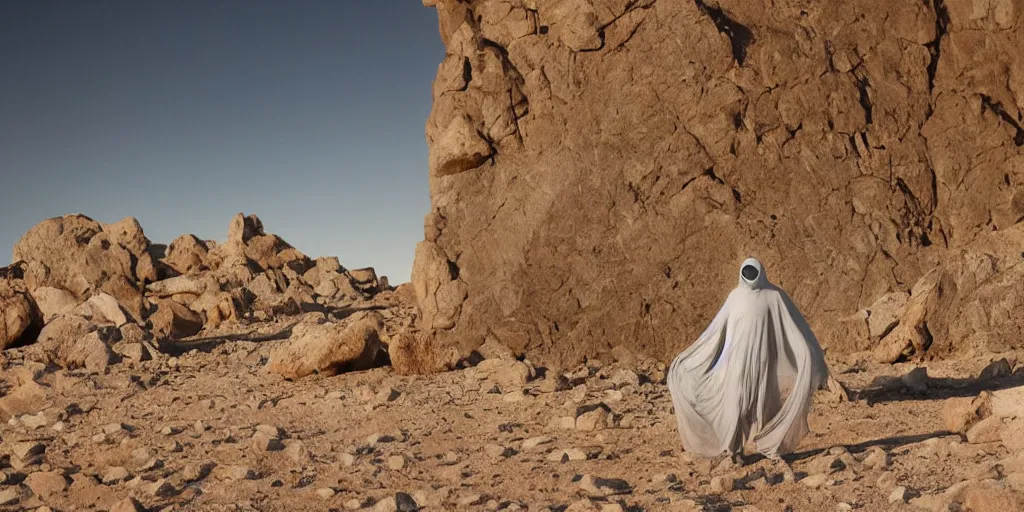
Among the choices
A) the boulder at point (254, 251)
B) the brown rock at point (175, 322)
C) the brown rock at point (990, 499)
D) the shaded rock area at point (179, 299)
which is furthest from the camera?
the boulder at point (254, 251)

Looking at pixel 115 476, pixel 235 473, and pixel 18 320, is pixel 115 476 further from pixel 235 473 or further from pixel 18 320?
pixel 18 320

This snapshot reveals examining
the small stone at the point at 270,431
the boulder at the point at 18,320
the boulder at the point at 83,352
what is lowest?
the small stone at the point at 270,431

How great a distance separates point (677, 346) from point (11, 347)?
1035cm

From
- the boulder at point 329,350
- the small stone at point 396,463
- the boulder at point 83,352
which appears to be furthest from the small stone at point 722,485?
the boulder at point 83,352

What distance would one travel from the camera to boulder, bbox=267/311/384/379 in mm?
10328

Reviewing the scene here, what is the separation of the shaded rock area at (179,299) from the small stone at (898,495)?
21.2ft

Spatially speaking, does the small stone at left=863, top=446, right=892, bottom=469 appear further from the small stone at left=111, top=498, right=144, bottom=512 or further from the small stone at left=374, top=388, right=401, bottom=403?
the small stone at left=111, top=498, right=144, bottom=512

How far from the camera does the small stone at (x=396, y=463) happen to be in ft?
22.7

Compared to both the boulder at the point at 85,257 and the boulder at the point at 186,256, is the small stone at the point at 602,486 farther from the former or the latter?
the boulder at the point at 186,256

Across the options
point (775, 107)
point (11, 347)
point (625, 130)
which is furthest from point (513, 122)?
point (11, 347)

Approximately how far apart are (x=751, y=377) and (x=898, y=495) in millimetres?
1313

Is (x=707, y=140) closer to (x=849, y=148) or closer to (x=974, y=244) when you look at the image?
(x=849, y=148)

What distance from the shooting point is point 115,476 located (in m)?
7.09

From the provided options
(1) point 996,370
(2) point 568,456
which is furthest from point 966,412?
(2) point 568,456
